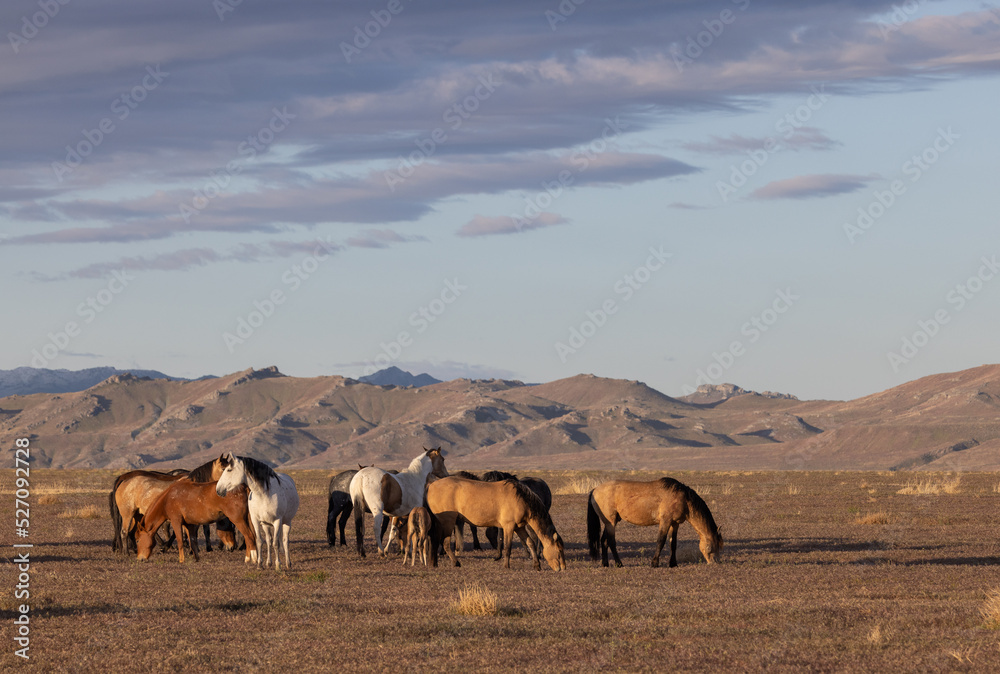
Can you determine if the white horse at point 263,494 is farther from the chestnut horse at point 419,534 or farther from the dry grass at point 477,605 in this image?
the dry grass at point 477,605

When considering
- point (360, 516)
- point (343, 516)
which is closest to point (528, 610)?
point (360, 516)

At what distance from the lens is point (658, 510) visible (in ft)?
61.5

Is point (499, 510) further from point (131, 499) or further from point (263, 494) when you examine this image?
point (131, 499)

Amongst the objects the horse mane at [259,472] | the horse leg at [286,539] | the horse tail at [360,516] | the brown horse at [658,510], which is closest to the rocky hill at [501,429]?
the brown horse at [658,510]

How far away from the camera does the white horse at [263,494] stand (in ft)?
59.1

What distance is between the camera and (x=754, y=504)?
35.7 metres

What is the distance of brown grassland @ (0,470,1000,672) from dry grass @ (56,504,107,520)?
727cm

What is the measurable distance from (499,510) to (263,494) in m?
3.96

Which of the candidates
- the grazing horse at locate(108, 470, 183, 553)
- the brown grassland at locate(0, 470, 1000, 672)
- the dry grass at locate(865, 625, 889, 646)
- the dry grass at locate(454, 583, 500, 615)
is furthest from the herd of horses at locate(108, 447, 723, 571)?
the dry grass at locate(865, 625, 889, 646)

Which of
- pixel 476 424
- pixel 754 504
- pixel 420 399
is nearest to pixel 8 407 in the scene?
pixel 420 399

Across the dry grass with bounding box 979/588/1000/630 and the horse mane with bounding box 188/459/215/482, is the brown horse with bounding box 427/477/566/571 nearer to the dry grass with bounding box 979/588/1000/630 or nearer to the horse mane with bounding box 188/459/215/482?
the horse mane with bounding box 188/459/215/482

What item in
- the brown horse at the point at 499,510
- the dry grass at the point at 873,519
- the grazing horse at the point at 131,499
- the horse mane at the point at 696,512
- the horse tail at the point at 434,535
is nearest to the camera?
the brown horse at the point at 499,510

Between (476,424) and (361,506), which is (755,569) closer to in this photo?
(361,506)

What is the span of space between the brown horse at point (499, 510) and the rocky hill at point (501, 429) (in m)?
92.3
